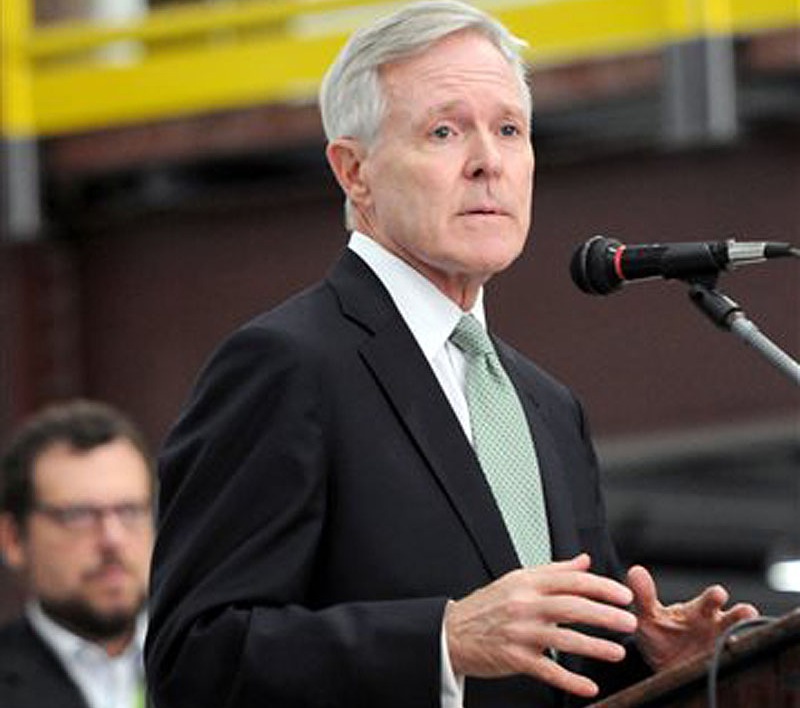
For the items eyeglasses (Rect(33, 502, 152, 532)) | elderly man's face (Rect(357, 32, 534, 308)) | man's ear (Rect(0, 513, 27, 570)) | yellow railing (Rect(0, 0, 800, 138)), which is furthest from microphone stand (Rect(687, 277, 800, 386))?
yellow railing (Rect(0, 0, 800, 138))

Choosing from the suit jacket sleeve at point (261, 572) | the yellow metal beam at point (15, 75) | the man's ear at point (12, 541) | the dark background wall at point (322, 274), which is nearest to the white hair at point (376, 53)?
the suit jacket sleeve at point (261, 572)

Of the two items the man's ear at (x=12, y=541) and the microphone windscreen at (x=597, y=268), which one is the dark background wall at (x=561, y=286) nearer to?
the man's ear at (x=12, y=541)

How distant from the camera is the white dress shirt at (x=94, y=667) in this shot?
6.90 metres

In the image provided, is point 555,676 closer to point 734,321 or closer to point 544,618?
point 544,618

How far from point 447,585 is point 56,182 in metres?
5.62

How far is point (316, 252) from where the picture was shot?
9078 mm

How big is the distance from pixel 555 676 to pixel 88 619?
3271mm

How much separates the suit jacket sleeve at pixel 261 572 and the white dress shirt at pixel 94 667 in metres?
2.77

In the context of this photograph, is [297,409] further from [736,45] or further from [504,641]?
[736,45]

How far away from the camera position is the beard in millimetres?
6965

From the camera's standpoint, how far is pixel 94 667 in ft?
22.8

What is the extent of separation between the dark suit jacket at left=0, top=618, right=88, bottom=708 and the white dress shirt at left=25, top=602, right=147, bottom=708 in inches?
0.9

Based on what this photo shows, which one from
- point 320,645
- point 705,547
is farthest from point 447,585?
point 705,547

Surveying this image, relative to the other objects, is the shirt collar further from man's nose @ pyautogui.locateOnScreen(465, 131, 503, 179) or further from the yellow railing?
the yellow railing
